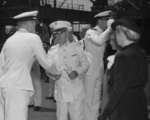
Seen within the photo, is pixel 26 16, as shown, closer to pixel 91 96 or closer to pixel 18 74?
pixel 18 74

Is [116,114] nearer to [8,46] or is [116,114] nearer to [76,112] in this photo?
[8,46]

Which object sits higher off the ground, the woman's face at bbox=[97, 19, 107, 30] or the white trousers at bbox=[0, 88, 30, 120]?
the woman's face at bbox=[97, 19, 107, 30]

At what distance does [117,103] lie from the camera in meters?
3.12

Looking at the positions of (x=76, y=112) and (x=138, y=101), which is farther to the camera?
(x=76, y=112)

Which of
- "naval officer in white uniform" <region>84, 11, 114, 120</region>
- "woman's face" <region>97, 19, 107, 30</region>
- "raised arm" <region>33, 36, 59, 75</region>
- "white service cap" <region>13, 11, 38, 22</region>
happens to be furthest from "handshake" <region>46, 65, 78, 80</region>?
"woman's face" <region>97, 19, 107, 30</region>

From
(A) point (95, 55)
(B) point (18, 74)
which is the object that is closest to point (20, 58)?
(B) point (18, 74)

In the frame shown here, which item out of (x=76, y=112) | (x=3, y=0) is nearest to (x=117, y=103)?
(x=76, y=112)

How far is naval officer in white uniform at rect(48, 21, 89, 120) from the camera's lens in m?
5.42

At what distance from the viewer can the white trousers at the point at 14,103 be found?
14.3ft

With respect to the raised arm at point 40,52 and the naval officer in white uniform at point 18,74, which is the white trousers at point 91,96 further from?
the naval officer in white uniform at point 18,74

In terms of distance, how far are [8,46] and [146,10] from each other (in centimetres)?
1483

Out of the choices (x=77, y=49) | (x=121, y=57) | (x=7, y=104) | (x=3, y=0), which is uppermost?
(x=121, y=57)

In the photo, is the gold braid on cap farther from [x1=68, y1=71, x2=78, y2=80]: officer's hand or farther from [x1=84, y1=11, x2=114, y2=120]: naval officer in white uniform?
[x1=84, y1=11, x2=114, y2=120]: naval officer in white uniform

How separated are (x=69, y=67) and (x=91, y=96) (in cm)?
123
